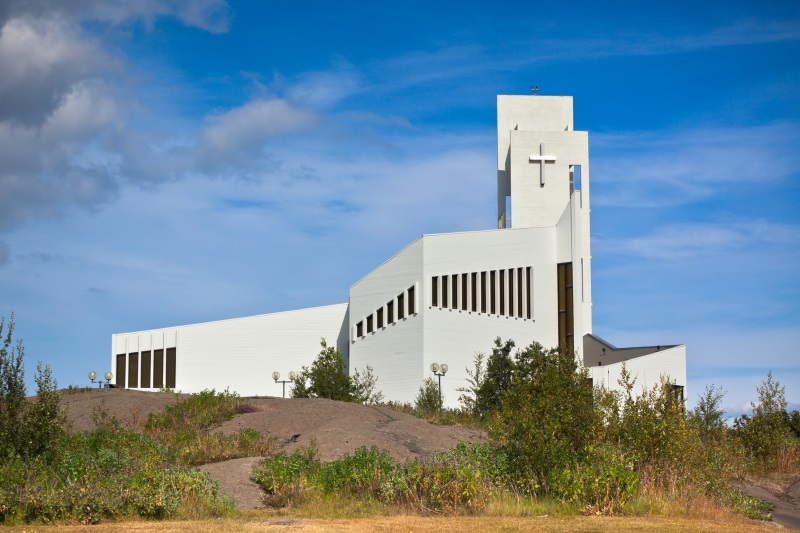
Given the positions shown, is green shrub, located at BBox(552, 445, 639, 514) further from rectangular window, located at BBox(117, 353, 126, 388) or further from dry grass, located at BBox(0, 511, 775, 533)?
rectangular window, located at BBox(117, 353, 126, 388)

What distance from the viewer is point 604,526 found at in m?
14.9

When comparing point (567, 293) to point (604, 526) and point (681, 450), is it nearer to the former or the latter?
point (681, 450)

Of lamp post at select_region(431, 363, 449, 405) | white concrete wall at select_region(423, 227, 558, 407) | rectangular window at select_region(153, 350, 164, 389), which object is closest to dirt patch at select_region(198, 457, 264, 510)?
lamp post at select_region(431, 363, 449, 405)

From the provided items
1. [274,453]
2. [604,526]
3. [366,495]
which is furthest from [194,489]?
[604,526]

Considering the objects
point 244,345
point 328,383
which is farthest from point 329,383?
point 244,345

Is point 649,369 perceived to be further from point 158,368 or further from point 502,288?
point 158,368

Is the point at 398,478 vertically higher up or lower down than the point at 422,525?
higher up

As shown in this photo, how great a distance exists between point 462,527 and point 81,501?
6.24 meters

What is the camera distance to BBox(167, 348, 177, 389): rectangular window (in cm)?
4897

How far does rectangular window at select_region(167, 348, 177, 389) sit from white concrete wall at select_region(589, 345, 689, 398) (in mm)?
21156

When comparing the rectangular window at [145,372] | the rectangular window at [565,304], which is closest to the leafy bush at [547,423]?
the rectangular window at [565,304]

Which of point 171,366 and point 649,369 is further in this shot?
point 171,366

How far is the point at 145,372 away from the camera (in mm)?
49938

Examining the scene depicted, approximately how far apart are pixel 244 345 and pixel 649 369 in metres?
20.8
